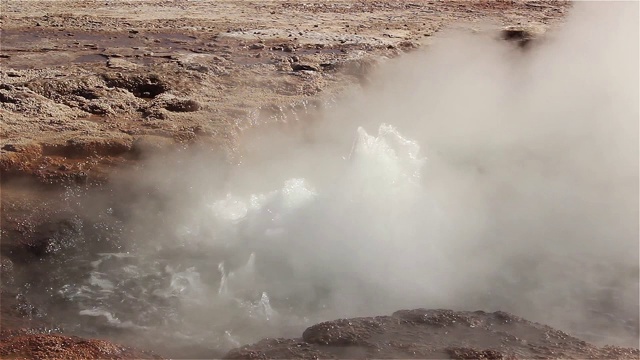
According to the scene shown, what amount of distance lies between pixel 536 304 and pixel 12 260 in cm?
330

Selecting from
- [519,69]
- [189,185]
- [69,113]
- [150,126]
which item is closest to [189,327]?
[189,185]

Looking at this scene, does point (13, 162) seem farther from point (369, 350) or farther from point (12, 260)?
point (369, 350)

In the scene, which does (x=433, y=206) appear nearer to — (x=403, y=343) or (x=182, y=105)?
(x=403, y=343)

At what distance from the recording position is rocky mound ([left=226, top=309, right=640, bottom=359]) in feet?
10.6

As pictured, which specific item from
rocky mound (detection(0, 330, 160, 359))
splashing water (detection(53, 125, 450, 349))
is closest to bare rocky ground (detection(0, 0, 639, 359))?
rocky mound (detection(0, 330, 160, 359))

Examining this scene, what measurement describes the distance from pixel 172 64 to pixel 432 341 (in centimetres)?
475

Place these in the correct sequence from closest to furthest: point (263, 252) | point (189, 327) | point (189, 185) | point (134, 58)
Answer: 1. point (189, 327)
2. point (263, 252)
3. point (189, 185)
4. point (134, 58)

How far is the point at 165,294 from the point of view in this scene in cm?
397

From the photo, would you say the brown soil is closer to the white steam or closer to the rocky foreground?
the white steam

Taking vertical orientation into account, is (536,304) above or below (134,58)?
below

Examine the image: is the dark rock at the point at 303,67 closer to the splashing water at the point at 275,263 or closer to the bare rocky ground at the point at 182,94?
the bare rocky ground at the point at 182,94

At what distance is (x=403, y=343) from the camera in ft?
10.9

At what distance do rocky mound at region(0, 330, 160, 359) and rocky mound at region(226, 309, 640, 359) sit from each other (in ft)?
1.79

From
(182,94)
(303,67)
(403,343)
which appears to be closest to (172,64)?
(182,94)
